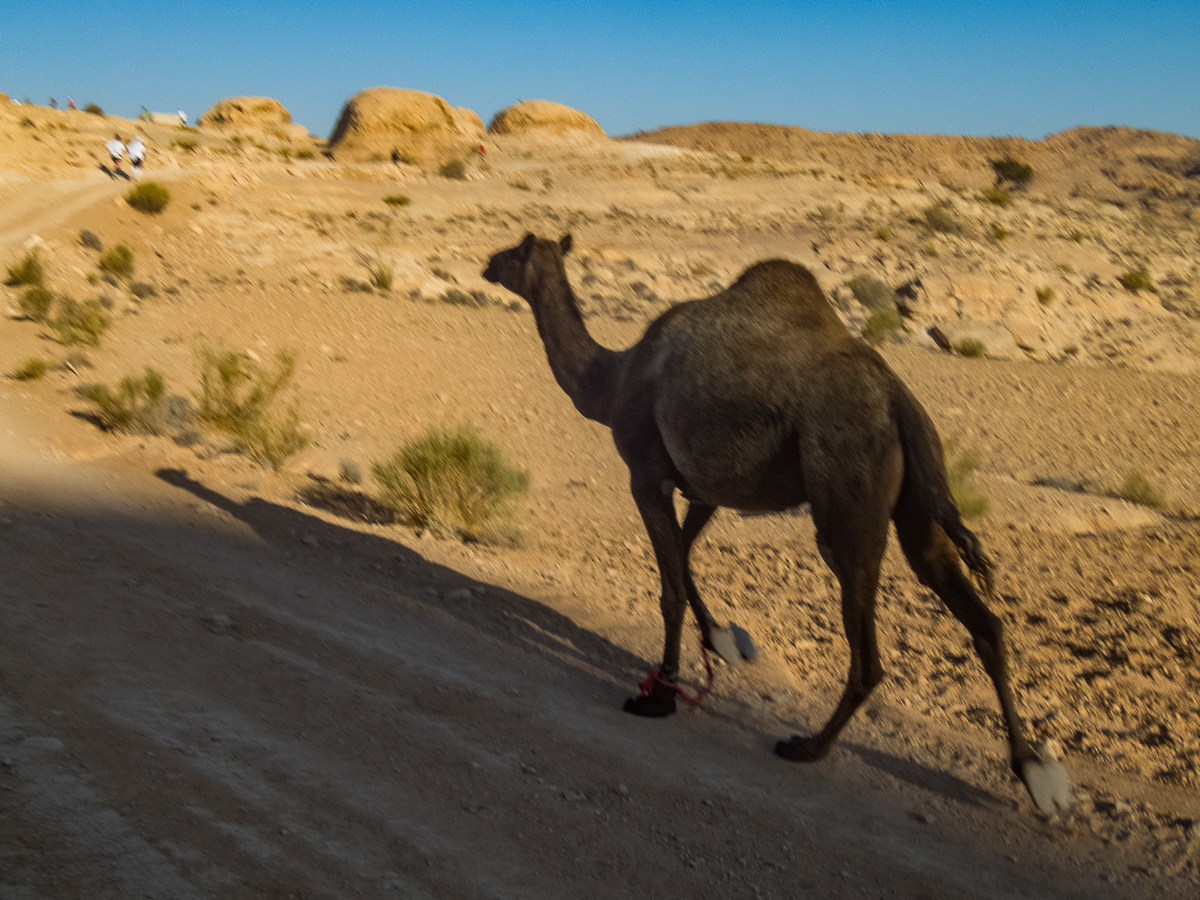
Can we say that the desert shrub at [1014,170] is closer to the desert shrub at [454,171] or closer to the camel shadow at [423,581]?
the desert shrub at [454,171]

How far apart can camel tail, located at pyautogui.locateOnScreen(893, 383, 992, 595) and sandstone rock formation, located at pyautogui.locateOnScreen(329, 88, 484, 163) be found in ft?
134

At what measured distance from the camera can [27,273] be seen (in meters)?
16.7

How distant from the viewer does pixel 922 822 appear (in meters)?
4.58

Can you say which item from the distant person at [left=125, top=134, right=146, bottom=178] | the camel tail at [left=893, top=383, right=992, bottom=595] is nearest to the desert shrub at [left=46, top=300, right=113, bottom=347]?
the camel tail at [left=893, top=383, right=992, bottom=595]

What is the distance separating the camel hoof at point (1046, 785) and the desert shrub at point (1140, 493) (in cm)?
870

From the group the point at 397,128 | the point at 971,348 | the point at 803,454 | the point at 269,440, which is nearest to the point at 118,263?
the point at 269,440

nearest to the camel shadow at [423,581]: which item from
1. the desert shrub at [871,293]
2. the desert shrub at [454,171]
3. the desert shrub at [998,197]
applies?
the desert shrub at [871,293]

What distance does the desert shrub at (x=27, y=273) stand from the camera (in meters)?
16.6

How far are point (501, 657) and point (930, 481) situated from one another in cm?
287

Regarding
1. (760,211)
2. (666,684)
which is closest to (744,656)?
(666,684)

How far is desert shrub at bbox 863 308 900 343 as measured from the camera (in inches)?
800

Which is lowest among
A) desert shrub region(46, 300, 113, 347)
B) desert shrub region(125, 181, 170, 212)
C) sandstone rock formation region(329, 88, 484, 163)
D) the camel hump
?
desert shrub region(46, 300, 113, 347)

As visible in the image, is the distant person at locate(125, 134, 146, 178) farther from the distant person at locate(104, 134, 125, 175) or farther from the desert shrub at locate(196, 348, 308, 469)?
the desert shrub at locate(196, 348, 308, 469)

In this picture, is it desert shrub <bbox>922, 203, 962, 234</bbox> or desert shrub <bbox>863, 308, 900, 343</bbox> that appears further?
desert shrub <bbox>922, 203, 962, 234</bbox>
